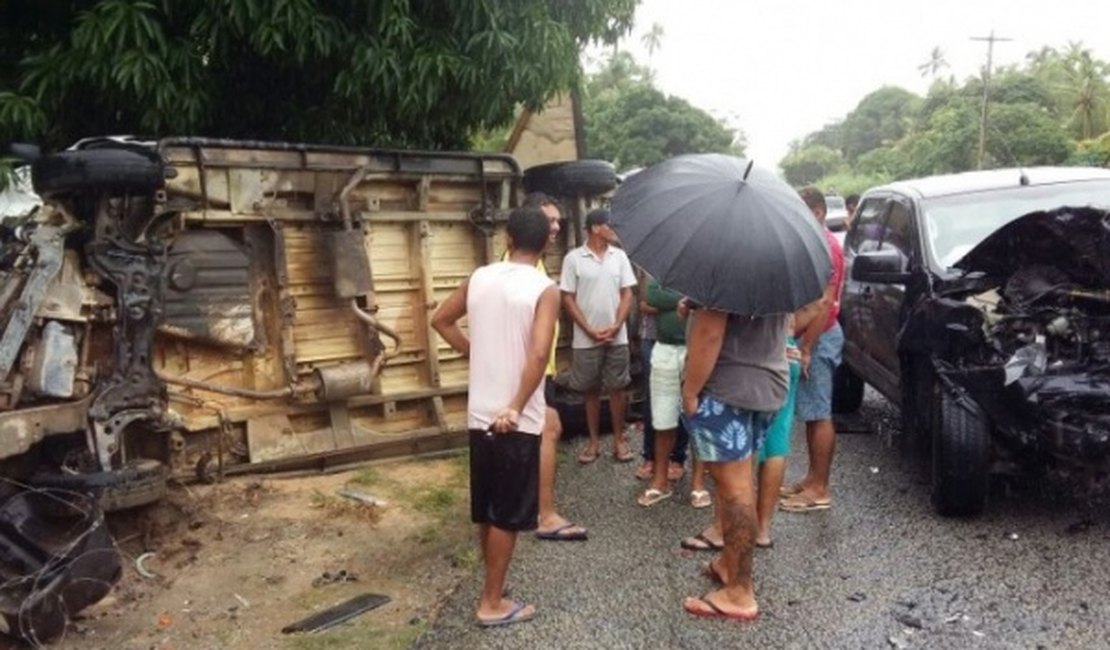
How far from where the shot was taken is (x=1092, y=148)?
3369cm

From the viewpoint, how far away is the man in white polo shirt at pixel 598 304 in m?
6.21

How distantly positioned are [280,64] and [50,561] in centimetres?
409

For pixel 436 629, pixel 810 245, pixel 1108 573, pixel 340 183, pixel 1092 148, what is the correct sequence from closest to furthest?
1. pixel 810 245
2. pixel 436 629
3. pixel 1108 573
4. pixel 340 183
5. pixel 1092 148

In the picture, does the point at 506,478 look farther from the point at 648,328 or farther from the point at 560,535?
the point at 648,328

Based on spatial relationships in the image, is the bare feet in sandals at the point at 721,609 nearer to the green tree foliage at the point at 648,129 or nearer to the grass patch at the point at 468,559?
the grass patch at the point at 468,559

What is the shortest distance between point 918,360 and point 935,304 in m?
0.49

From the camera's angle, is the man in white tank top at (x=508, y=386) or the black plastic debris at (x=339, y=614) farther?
the black plastic debris at (x=339, y=614)

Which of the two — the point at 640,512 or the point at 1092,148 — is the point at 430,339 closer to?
the point at 640,512

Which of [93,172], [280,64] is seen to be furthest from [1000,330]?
[280,64]

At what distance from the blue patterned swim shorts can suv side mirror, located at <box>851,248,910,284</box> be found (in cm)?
229

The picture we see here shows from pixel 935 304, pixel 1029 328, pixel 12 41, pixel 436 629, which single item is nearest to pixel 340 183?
pixel 12 41

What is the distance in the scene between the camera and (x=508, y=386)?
3926 mm

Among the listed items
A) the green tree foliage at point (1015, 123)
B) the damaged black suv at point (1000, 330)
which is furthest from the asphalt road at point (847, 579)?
the green tree foliage at point (1015, 123)

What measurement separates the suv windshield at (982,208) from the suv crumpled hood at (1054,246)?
1.60ft
